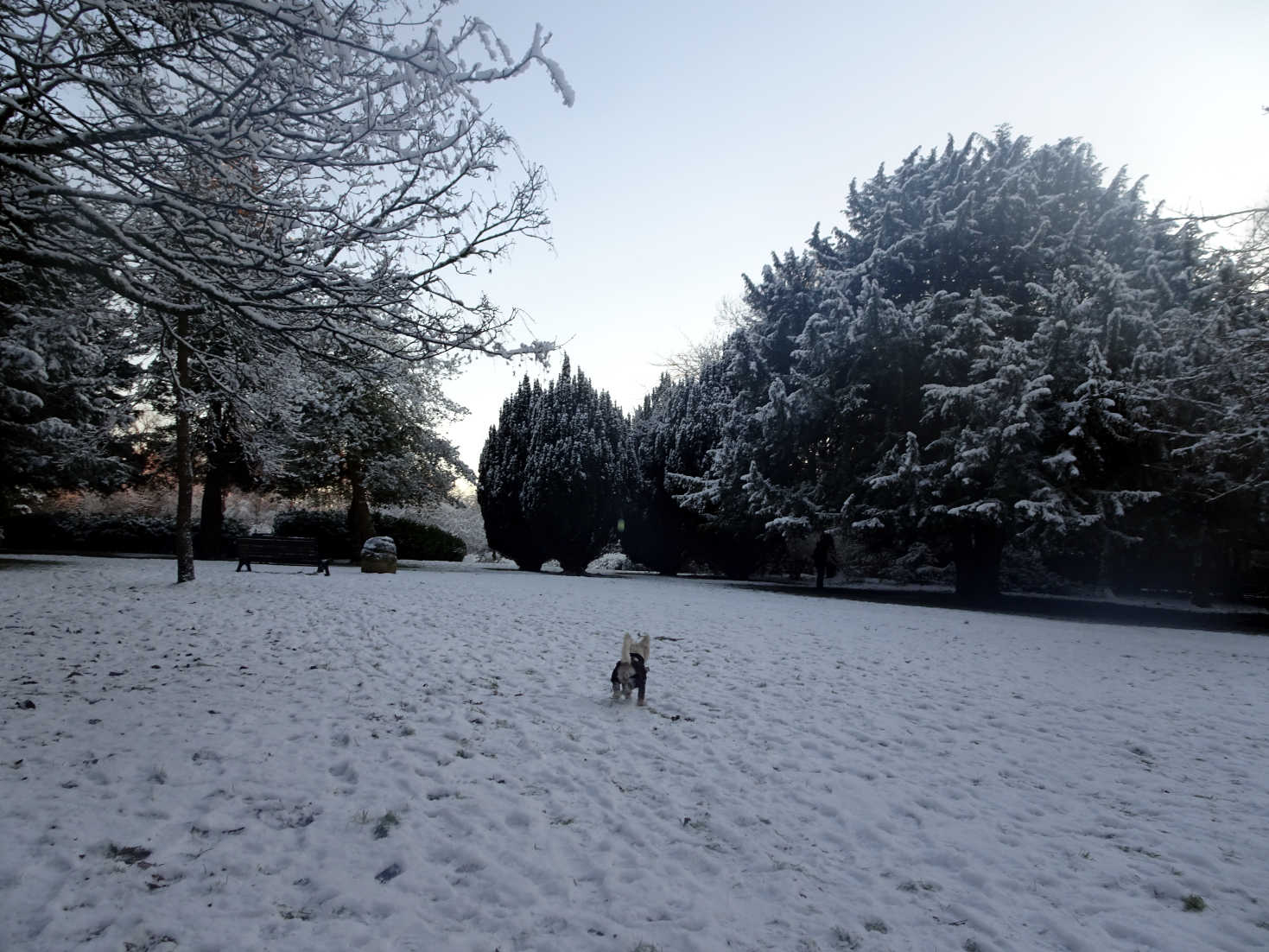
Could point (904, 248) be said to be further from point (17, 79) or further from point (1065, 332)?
point (17, 79)

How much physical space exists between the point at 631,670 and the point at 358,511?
18995 mm

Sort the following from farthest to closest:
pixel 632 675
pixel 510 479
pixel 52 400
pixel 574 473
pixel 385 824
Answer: pixel 510 479, pixel 574 473, pixel 52 400, pixel 632 675, pixel 385 824

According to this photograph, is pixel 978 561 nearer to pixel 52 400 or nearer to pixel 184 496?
pixel 184 496

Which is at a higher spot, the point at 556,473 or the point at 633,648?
the point at 556,473

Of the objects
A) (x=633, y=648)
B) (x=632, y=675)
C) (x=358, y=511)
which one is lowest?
(x=632, y=675)

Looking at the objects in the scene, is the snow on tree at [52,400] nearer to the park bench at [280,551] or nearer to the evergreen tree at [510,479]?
the park bench at [280,551]

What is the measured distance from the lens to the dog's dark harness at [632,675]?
19.6 feet

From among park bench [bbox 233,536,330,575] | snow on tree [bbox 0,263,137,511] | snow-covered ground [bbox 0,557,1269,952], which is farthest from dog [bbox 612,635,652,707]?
park bench [bbox 233,536,330,575]

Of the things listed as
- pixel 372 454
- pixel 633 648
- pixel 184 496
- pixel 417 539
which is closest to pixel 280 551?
pixel 184 496

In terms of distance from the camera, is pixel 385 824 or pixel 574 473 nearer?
pixel 385 824

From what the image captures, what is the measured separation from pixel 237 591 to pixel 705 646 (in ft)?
27.5

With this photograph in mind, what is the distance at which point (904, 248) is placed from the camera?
17031mm

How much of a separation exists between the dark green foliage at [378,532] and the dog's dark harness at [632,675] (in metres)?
19.5

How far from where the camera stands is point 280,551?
1592 centimetres
